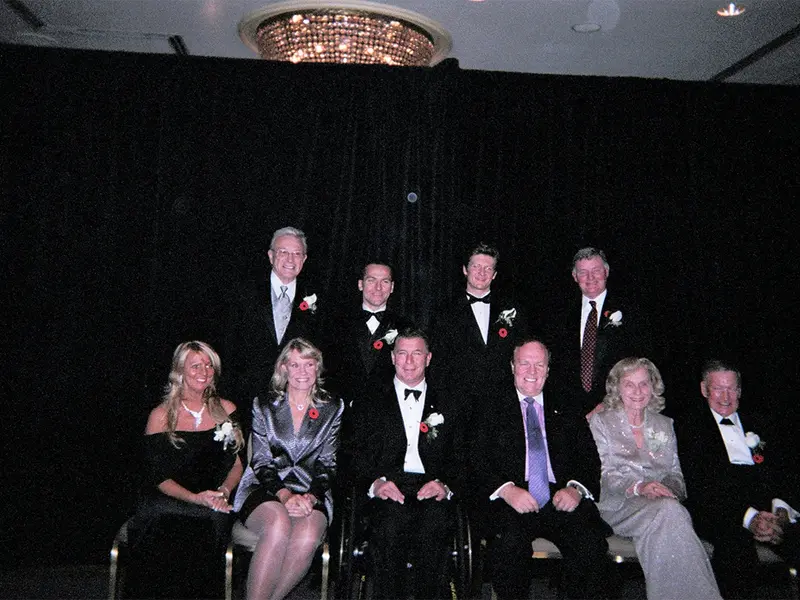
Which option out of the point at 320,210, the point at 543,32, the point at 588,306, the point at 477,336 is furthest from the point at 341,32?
the point at 588,306

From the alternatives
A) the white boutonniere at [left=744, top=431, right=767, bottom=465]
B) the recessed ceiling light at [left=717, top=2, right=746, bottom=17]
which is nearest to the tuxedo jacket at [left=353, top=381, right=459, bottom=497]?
the white boutonniere at [left=744, top=431, right=767, bottom=465]

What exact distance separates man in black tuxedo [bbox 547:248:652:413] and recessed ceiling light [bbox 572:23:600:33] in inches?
68.4

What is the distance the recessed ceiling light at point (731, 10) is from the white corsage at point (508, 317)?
240 centimetres

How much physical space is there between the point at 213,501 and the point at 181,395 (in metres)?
0.58

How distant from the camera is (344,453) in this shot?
4160 mm

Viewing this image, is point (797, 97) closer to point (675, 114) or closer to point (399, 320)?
point (675, 114)

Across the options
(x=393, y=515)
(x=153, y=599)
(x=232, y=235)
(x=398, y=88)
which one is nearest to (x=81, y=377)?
(x=232, y=235)

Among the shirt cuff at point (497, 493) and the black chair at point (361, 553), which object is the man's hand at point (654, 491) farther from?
the black chair at point (361, 553)

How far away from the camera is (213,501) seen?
3.73 meters

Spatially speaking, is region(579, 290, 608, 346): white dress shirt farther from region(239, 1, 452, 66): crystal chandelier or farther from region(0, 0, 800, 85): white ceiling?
region(239, 1, 452, 66): crystal chandelier

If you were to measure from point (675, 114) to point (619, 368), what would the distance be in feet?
6.85

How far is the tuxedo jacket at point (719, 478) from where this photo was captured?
3842mm

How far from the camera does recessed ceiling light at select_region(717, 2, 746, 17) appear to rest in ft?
16.4

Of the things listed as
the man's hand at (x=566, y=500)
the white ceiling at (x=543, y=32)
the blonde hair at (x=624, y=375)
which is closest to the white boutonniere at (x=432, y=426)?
the man's hand at (x=566, y=500)
